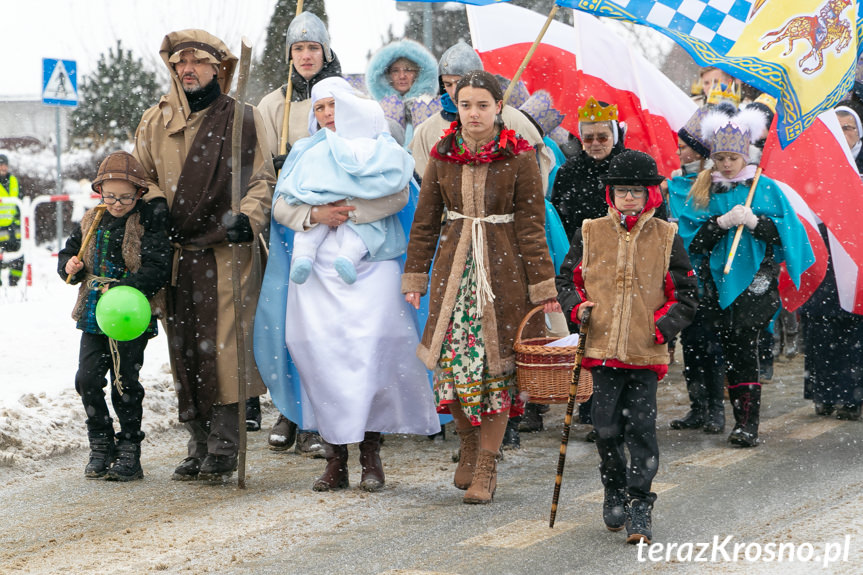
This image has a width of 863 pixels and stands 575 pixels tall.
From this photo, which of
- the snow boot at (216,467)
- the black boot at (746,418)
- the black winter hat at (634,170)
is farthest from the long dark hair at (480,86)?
the black boot at (746,418)

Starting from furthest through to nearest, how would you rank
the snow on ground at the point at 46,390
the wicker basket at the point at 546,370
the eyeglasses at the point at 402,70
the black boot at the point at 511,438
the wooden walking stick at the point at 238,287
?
the eyeglasses at the point at 402,70, the black boot at the point at 511,438, the snow on ground at the point at 46,390, the wooden walking stick at the point at 238,287, the wicker basket at the point at 546,370

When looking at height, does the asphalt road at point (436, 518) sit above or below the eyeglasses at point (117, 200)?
below

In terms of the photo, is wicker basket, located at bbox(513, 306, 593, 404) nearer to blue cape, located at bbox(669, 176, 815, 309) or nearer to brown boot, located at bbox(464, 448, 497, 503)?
brown boot, located at bbox(464, 448, 497, 503)

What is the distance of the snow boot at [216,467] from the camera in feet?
20.8

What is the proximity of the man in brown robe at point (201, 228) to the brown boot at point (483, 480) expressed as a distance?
1361 mm

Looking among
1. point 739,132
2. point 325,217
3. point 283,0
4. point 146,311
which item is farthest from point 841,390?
point 283,0

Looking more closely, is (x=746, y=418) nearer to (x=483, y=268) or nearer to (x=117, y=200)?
(x=483, y=268)

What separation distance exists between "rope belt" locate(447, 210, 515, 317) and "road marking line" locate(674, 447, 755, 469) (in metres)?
1.76

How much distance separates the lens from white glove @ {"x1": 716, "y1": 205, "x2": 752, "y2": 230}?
747 centimetres

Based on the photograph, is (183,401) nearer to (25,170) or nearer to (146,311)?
(146,311)

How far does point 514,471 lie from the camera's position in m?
6.68

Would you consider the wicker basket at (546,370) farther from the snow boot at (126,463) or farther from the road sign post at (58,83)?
the road sign post at (58,83)

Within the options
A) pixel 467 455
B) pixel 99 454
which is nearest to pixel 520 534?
pixel 467 455

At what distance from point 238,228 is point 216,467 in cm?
129
